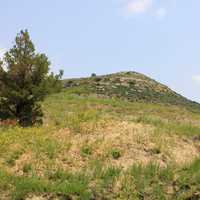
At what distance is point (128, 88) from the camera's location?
58125 millimetres

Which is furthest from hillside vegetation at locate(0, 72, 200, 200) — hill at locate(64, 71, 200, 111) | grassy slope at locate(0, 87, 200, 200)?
hill at locate(64, 71, 200, 111)

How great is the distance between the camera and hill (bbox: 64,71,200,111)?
53562 millimetres

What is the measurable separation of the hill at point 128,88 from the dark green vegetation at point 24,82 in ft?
87.0

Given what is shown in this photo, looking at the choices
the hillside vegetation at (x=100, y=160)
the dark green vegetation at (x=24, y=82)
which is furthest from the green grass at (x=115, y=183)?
the dark green vegetation at (x=24, y=82)

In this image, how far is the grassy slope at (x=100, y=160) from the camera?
12.3 m

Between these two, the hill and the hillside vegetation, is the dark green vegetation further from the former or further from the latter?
the hill

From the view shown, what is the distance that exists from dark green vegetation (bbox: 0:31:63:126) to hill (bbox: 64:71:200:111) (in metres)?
26.5

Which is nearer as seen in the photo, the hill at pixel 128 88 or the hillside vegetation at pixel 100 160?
the hillside vegetation at pixel 100 160

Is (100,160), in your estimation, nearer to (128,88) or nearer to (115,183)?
(115,183)

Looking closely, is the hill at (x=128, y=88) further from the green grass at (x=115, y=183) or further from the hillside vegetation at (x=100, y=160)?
the green grass at (x=115, y=183)

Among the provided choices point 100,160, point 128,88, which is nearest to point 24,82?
point 100,160

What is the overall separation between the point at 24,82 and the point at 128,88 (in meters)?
35.1

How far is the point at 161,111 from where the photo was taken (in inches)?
1555

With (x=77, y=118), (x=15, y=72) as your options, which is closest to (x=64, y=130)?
(x=77, y=118)
